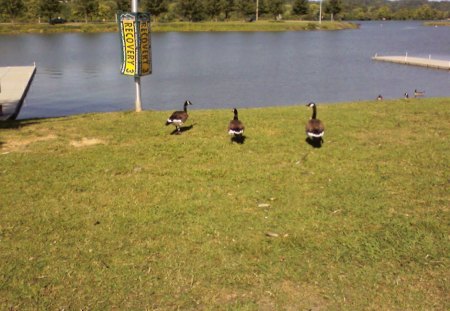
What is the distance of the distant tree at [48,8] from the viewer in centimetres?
13501

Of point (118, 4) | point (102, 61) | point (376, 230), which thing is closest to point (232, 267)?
point (376, 230)

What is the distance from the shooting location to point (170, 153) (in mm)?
12867

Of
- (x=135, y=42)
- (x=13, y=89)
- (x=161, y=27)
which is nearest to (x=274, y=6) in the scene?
(x=161, y=27)

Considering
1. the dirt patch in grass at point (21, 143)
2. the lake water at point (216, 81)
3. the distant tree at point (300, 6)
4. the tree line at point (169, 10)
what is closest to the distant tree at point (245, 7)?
the tree line at point (169, 10)

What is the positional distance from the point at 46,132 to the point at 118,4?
148 meters

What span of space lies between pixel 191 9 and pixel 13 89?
135m

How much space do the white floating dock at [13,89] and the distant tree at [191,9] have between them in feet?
395

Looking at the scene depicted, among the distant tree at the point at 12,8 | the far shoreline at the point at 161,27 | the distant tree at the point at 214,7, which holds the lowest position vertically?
the far shoreline at the point at 161,27

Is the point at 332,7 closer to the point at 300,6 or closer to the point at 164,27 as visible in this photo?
the point at 300,6

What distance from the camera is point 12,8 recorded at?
134000 millimetres

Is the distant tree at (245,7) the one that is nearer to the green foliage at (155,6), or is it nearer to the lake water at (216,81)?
the green foliage at (155,6)

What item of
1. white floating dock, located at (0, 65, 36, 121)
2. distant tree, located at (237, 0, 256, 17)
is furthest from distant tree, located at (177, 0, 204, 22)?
white floating dock, located at (0, 65, 36, 121)

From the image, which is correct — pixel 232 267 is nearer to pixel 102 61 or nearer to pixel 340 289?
pixel 340 289

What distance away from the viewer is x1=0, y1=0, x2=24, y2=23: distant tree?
132m
